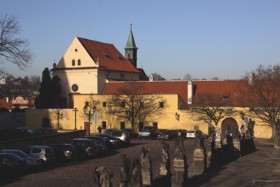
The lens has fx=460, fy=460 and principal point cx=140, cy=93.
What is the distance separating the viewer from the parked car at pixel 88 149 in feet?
106

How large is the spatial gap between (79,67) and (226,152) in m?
47.8

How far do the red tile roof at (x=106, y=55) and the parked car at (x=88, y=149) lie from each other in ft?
141

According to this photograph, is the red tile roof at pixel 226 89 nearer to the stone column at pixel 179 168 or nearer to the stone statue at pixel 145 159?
the stone column at pixel 179 168

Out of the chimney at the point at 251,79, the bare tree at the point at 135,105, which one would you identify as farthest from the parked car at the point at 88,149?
the chimney at the point at 251,79

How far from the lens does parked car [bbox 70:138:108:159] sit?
32.3 m

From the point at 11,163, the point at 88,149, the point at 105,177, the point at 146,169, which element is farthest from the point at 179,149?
the point at 88,149

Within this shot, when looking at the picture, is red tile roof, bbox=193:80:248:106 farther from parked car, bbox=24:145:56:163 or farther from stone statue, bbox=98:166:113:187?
stone statue, bbox=98:166:113:187

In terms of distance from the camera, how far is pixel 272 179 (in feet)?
73.8

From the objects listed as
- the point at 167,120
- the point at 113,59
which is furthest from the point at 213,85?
the point at 113,59

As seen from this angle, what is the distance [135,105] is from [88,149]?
Answer: 31480 millimetres

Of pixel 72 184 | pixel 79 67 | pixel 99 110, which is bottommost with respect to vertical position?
pixel 72 184

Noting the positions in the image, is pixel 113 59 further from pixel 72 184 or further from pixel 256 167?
pixel 72 184

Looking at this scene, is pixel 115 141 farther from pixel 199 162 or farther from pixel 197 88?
pixel 197 88

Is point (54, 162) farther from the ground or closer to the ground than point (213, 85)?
closer to the ground
